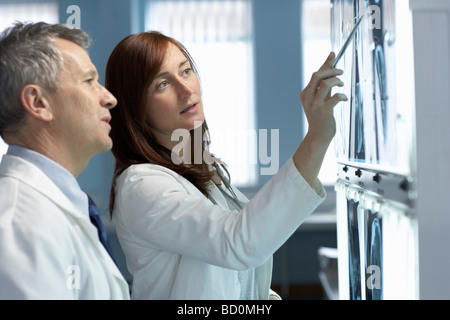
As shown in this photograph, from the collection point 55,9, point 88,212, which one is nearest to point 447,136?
point 88,212

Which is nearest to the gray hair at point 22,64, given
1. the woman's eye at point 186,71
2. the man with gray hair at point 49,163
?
the man with gray hair at point 49,163

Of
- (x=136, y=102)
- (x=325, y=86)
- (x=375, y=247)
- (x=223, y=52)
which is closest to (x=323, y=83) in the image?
(x=325, y=86)

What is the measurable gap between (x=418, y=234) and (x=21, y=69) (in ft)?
2.27

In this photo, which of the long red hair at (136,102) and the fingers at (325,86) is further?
the long red hair at (136,102)

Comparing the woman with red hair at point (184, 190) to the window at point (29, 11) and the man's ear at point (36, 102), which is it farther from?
the window at point (29, 11)

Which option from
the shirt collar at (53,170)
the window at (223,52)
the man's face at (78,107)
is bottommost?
the shirt collar at (53,170)

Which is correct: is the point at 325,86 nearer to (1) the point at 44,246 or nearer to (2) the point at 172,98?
(2) the point at 172,98

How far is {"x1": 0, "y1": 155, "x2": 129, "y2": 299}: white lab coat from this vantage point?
0.79 m

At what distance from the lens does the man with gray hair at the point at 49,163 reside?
804 millimetres

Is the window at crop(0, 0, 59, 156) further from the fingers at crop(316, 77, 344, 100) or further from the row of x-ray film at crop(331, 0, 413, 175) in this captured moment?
the fingers at crop(316, 77, 344, 100)

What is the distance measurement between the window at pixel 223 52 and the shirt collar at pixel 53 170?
14.0 ft

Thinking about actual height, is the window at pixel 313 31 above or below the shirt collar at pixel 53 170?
above
